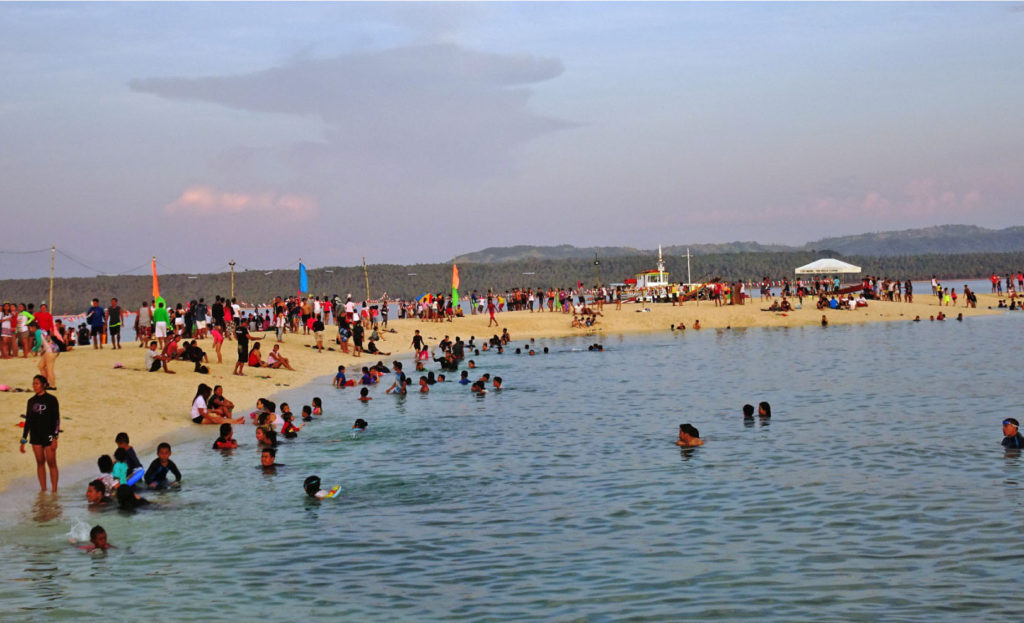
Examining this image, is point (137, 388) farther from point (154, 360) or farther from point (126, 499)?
point (126, 499)

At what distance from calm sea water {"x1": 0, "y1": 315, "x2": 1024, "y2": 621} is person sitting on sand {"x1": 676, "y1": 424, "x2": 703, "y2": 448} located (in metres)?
0.55

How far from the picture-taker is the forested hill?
15188 centimetres

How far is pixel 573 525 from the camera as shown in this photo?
13.5m

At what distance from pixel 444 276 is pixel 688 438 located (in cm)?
14102

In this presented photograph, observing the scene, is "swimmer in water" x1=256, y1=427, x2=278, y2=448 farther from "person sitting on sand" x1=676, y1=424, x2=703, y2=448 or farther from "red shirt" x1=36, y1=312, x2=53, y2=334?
"red shirt" x1=36, y1=312, x2=53, y2=334

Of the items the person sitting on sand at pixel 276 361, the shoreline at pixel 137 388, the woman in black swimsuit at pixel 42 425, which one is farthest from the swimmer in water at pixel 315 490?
the person sitting on sand at pixel 276 361

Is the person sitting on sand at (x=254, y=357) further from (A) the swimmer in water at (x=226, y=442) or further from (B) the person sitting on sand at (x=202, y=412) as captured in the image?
(A) the swimmer in water at (x=226, y=442)

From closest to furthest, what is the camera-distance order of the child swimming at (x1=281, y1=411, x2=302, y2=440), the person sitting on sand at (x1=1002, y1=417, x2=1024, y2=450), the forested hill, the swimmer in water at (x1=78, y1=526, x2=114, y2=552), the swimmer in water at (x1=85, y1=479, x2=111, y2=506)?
the swimmer in water at (x1=78, y1=526, x2=114, y2=552)
the swimmer in water at (x1=85, y1=479, x2=111, y2=506)
the person sitting on sand at (x1=1002, y1=417, x2=1024, y2=450)
the child swimming at (x1=281, y1=411, x2=302, y2=440)
the forested hill

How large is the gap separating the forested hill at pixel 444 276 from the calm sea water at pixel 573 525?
125206mm

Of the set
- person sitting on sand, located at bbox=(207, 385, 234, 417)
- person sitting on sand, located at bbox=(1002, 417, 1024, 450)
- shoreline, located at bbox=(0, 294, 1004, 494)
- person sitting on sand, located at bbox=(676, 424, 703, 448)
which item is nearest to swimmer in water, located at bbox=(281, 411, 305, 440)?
shoreline, located at bbox=(0, 294, 1004, 494)

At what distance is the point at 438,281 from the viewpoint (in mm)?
157875

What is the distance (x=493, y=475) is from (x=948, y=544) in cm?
825

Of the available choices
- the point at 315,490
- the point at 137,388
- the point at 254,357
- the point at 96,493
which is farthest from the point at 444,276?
the point at 96,493

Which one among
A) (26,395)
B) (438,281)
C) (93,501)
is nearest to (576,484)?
(93,501)
